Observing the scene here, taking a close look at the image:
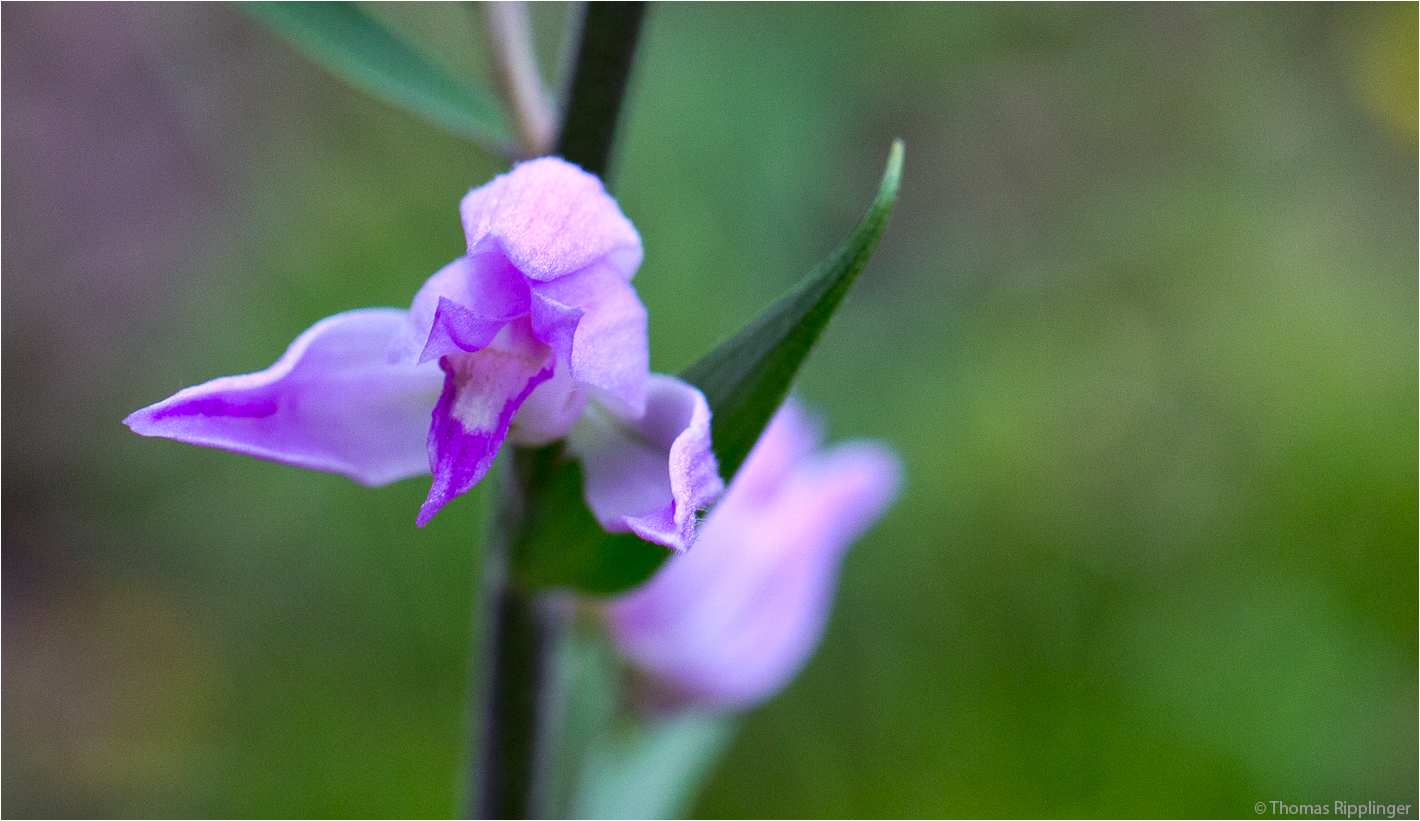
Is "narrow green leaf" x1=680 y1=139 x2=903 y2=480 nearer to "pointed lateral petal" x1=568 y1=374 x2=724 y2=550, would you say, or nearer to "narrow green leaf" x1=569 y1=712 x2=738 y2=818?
"pointed lateral petal" x1=568 y1=374 x2=724 y2=550

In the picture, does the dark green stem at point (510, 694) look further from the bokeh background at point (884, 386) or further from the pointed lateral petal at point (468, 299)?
the bokeh background at point (884, 386)

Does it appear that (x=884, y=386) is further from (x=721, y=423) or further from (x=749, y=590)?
(x=721, y=423)

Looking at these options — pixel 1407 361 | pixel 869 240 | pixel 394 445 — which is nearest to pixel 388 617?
pixel 394 445

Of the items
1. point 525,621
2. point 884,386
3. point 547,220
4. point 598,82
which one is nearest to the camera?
point 547,220

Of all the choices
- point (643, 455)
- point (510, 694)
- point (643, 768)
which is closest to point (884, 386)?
point (643, 768)

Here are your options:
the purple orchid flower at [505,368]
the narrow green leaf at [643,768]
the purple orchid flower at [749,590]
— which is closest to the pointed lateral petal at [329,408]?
the purple orchid flower at [505,368]

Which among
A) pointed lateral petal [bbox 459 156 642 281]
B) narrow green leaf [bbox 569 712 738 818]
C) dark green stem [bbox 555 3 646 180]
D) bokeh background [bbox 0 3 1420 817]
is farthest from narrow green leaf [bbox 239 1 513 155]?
bokeh background [bbox 0 3 1420 817]
